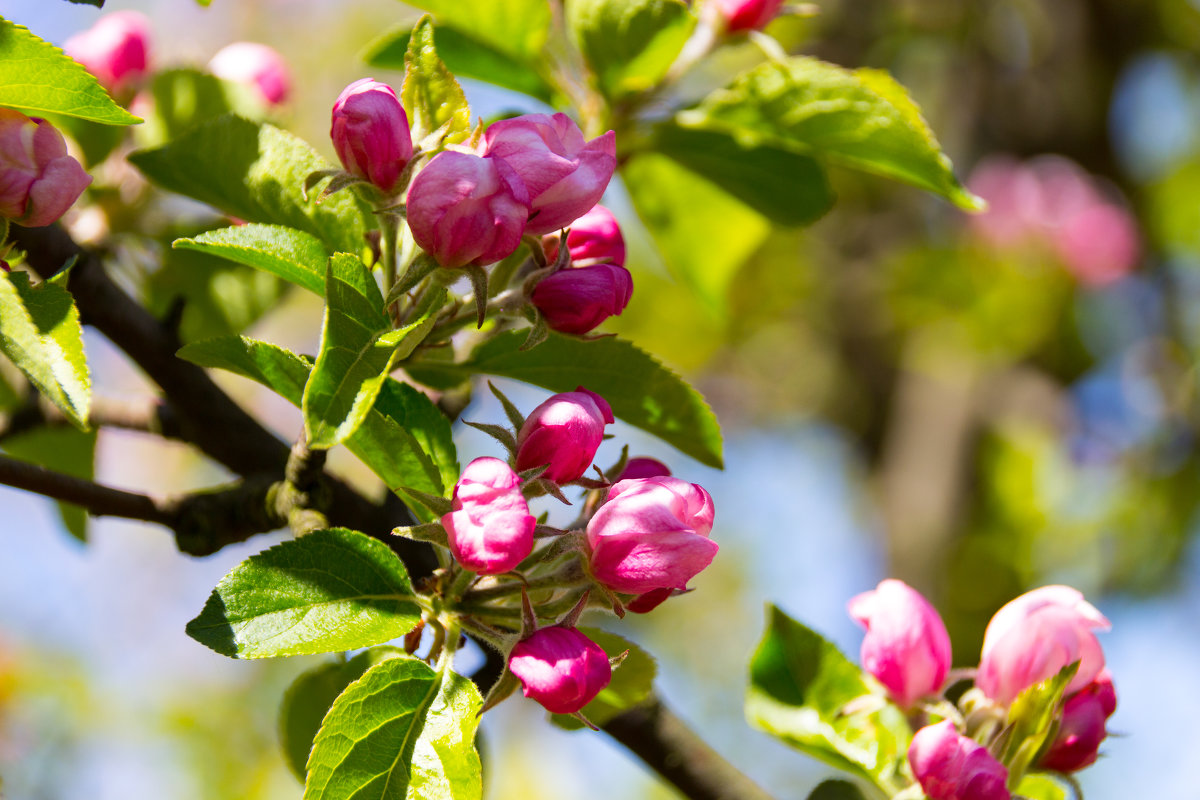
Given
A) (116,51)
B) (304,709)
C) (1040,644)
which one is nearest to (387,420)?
(304,709)

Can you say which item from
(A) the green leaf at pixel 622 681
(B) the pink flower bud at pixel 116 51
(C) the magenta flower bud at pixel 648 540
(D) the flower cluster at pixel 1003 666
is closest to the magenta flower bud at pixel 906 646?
(D) the flower cluster at pixel 1003 666

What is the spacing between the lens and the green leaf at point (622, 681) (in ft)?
2.77

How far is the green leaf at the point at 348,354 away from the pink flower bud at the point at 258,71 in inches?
27.6

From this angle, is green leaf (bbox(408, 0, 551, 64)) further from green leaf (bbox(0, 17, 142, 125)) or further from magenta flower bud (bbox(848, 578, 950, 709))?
magenta flower bud (bbox(848, 578, 950, 709))

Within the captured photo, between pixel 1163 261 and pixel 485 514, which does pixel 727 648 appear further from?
pixel 485 514

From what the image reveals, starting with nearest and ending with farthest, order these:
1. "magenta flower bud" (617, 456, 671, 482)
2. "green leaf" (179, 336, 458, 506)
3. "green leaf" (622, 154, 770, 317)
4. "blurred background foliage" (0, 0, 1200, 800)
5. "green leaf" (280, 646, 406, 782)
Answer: "green leaf" (179, 336, 458, 506) < "magenta flower bud" (617, 456, 671, 482) < "green leaf" (280, 646, 406, 782) < "green leaf" (622, 154, 770, 317) < "blurred background foliage" (0, 0, 1200, 800)

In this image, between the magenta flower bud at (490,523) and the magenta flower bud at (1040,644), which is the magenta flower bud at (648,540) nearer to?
the magenta flower bud at (490,523)

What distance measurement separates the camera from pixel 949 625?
12.9 feet

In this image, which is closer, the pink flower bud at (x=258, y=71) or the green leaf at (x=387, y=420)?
the green leaf at (x=387, y=420)

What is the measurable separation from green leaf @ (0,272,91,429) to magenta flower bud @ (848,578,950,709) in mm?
675

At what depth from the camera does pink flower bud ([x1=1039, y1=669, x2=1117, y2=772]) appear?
3.04 ft

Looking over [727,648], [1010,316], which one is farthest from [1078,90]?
[727,648]

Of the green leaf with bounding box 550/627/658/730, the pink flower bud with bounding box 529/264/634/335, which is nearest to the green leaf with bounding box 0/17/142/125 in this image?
the pink flower bud with bounding box 529/264/634/335

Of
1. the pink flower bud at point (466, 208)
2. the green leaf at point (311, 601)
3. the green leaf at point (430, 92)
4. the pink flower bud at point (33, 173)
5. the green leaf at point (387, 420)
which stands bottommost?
the green leaf at point (311, 601)
